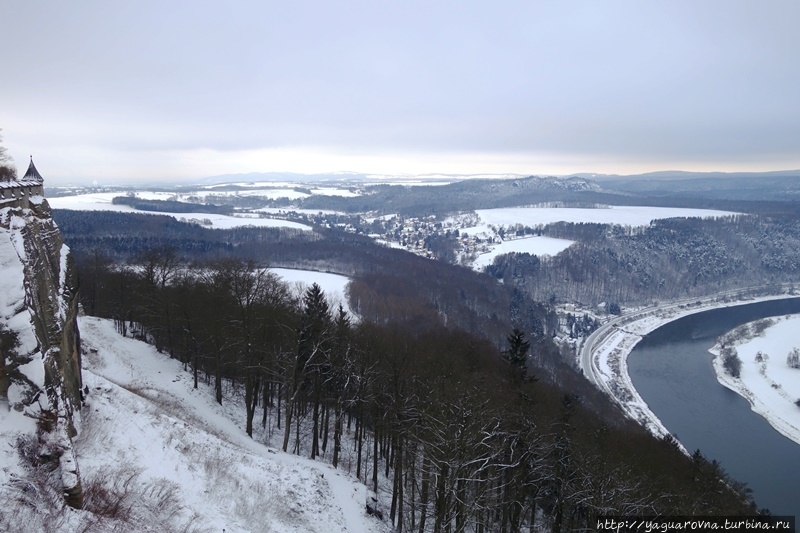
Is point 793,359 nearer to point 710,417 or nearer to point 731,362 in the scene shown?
point 731,362

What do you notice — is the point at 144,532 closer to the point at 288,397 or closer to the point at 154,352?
the point at 288,397

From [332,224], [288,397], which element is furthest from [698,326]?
[332,224]

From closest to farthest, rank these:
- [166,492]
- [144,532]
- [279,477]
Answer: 1. [144,532]
2. [166,492]
3. [279,477]

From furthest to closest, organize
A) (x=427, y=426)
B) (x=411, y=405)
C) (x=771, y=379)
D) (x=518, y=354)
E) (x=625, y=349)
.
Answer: (x=625, y=349) < (x=771, y=379) < (x=518, y=354) < (x=411, y=405) < (x=427, y=426)

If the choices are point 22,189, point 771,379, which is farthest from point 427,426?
point 771,379

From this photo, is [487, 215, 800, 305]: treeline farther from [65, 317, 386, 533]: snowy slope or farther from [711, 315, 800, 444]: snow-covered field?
[65, 317, 386, 533]: snowy slope

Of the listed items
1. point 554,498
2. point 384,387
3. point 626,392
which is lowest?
point 626,392
